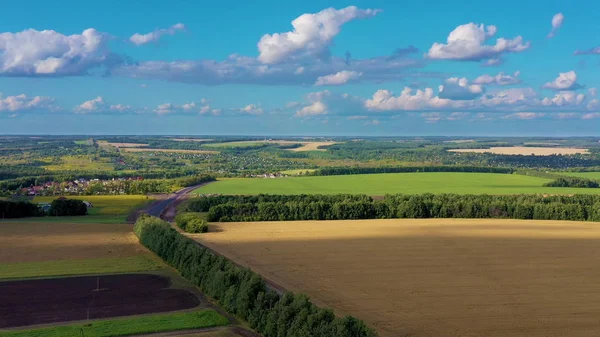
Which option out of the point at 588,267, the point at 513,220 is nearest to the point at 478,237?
the point at 588,267

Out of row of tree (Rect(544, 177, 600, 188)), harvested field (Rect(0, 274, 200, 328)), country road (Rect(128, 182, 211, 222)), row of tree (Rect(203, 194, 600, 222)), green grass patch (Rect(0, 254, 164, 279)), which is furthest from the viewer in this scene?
row of tree (Rect(544, 177, 600, 188))

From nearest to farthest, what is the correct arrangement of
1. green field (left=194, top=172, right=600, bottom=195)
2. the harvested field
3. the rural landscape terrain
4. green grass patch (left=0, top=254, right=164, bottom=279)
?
the rural landscape terrain, the harvested field, green grass patch (left=0, top=254, right=164, bottom=279), green field (left=194, top=172, right=600, bottom=195)

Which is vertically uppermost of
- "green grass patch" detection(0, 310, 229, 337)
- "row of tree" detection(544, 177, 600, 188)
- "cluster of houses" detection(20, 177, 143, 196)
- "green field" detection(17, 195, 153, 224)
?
"row of tree" detection(544, 177, 600, 188)

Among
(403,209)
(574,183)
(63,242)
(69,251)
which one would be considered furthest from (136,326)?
(574,183)

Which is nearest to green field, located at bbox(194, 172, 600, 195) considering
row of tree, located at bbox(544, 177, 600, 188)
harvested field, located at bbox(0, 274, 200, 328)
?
row of tree, located at bbox(544, 177, 600, 188)

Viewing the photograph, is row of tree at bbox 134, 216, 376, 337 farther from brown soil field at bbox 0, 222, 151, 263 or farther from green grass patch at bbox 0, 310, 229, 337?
brown soil field at bbox 0, 222, 151, 263

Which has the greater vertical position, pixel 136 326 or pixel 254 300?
pixel 254 300

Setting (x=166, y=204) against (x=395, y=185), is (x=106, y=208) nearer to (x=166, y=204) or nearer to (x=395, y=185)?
(x=166, y=204)
